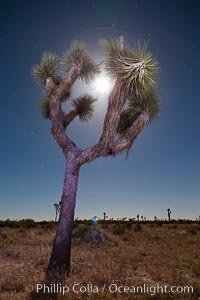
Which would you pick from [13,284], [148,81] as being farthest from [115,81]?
[13,284]

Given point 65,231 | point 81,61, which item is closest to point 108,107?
point 81,61

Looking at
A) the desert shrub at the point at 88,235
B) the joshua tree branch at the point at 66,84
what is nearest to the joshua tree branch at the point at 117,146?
the joshua tree branch at the point at 66,84

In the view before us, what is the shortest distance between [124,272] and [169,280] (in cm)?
134

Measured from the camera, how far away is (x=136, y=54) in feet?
26.6

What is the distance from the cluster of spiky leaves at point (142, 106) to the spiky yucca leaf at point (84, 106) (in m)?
2.00

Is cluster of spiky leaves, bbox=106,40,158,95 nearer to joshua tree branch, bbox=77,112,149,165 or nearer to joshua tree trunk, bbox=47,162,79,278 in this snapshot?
joshua tree branch, bbox=77,112,149,165

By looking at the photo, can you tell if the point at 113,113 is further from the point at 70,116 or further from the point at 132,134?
the point at 70,116

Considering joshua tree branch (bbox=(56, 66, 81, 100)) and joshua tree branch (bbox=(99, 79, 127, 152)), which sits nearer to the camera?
joshua tree branch (bbox=(99, 79, 127, 152))

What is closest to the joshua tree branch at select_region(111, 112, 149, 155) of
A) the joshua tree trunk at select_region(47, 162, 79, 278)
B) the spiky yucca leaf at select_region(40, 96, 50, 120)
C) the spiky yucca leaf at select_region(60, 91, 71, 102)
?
the joshua tree trunk at select_region(47, 162, 79, 278)

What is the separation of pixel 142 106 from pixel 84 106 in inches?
116

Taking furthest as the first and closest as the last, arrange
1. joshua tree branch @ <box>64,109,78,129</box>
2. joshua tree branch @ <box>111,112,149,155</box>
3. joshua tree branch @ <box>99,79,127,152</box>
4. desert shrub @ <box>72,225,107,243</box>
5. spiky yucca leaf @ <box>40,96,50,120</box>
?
1. desert shrub @ <box>72,225,107,243</box>
2. spiky yucca leaf @ <box>40,96,50,120</box>
3. joshua tree branch @ <box>64,109,78,129</box>
4. joshua tree branch @ <box>111,112,149,155</box>
5. joshua tree branch @ <box>99,79,127,152</box>

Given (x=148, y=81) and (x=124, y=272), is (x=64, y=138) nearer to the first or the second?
Answer: (x=148, y=81)

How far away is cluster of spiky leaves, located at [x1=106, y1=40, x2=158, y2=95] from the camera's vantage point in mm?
7758

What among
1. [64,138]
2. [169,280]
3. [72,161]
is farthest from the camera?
[64,138]
